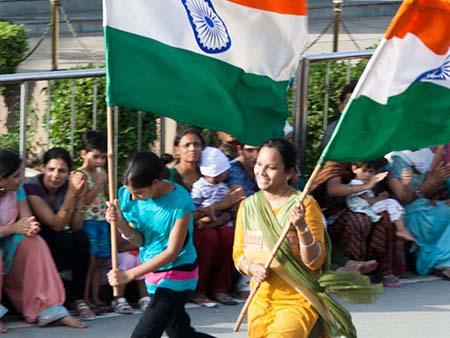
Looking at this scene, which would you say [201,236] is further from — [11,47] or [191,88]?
[11,47]

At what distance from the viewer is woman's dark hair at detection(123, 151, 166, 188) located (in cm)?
696

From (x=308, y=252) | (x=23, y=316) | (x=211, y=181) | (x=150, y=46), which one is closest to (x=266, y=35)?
(x=150, y=46)

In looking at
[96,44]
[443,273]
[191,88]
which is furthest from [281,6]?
[96,44]

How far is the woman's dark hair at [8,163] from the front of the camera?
318 inches

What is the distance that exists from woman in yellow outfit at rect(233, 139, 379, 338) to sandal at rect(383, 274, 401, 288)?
2.74 meters

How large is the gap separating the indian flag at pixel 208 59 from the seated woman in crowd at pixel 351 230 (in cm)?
204

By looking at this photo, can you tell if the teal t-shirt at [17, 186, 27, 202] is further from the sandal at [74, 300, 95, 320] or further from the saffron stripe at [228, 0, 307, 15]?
the saffron stripe at [228, 0, 307, 15]

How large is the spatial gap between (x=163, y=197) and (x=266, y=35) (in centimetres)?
106

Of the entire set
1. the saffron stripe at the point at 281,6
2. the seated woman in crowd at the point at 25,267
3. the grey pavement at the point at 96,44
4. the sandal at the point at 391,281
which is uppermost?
the grey pavement at the point at 96,44

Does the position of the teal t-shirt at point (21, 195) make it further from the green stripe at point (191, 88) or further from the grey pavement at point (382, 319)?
the green stripe at point (191, 88)

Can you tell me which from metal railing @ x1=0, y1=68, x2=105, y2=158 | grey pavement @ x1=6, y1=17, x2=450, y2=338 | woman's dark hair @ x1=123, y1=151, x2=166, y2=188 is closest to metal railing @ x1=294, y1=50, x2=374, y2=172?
grey pavement @ x1=6, y1=17, x2=450, y2=338

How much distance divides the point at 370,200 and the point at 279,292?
2.78 m

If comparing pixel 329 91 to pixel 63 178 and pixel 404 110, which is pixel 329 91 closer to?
pixel 63 178

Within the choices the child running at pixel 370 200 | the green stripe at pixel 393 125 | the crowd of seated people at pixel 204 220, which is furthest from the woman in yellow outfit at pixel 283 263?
the child running at pixel 370 200
